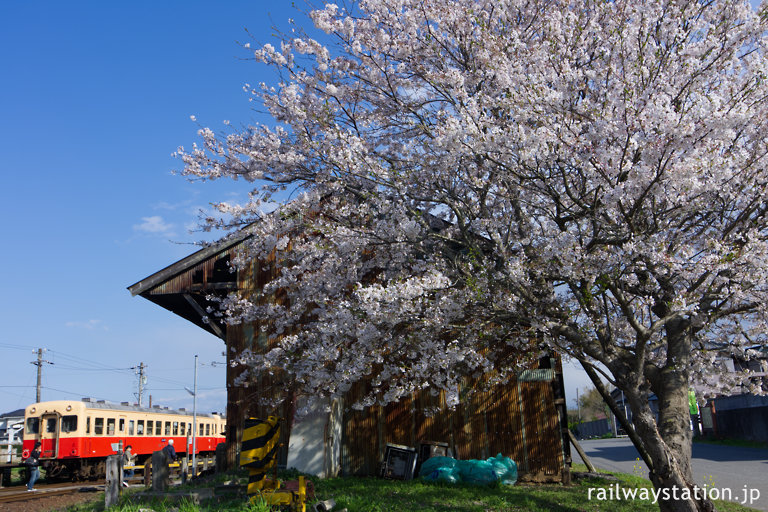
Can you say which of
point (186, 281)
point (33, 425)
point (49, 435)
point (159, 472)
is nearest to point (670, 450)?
point (159, 472)

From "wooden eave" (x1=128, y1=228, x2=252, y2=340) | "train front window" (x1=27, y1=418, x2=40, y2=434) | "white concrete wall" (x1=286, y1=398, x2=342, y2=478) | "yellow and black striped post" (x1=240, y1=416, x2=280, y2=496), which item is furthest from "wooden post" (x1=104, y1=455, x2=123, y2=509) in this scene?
"train front window" (x1=27, y1=418, x2=40, y2=434)

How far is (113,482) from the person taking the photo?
9.73m

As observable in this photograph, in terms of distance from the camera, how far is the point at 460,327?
9.33 m

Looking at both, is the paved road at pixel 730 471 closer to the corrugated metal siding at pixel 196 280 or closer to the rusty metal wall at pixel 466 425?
the rusty metal wall at pixel 466 425

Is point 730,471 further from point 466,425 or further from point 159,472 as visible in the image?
point 159,472

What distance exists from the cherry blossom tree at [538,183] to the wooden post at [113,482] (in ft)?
11.3

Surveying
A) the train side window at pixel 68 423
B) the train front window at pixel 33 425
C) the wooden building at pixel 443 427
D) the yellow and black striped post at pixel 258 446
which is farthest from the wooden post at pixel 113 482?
the train front window at pixel 33 425

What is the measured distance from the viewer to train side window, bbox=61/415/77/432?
23.3 meters

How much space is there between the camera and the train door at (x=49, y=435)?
22891mm

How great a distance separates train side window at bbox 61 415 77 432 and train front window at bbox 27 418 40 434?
3.86 ft

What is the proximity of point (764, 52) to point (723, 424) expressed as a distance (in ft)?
120

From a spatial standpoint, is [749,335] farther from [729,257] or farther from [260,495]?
[260,495]

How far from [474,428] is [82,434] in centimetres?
1777

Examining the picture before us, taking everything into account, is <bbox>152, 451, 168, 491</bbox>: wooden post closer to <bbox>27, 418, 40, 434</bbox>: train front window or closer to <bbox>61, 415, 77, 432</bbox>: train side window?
<bbox>61, 415, 77, 432</bbox>: train side window
